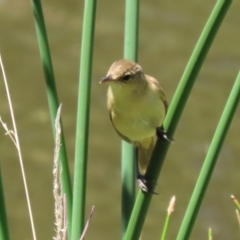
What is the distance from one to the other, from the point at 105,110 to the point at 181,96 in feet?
8.49

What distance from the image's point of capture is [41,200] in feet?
10.8

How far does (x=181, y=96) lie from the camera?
0.97 m

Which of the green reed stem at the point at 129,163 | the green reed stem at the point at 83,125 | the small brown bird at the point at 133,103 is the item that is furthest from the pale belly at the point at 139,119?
the green reed stem at the point at 83,125

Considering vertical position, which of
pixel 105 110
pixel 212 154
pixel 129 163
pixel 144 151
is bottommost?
pixel 105 110

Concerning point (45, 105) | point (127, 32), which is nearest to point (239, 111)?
point (45, 105)

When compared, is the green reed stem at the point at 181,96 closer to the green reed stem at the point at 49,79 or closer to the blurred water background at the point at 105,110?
the green reed stem at the point at 49,79

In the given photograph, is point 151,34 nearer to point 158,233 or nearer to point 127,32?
point 158,233

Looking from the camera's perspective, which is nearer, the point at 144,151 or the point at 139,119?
the point at 139,119

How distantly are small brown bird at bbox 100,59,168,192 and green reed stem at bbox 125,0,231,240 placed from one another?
291 millimetres

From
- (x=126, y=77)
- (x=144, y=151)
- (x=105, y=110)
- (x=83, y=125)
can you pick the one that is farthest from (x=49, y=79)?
(x=105, y=110)

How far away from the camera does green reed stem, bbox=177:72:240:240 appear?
0.99 m

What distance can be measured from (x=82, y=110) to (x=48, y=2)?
125 inches

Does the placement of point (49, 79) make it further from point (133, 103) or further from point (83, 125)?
point (133, 103)

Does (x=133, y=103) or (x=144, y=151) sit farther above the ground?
(x=133, y=103)
